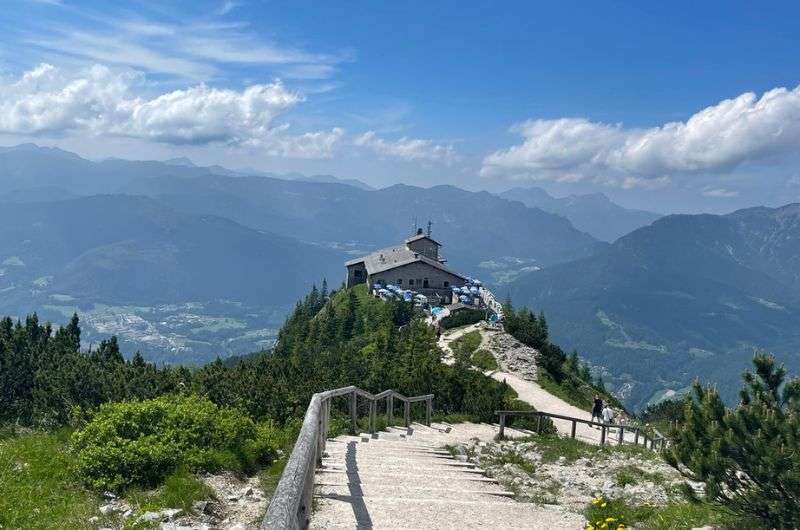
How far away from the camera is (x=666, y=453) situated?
9000 mm

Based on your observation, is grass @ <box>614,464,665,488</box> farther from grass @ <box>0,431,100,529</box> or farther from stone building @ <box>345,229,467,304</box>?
stone building @ <box>345,229,467,304</box>

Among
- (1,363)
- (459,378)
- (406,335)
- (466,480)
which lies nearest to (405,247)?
(406,335)

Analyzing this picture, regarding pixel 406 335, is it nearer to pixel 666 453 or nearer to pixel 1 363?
pixel 1 363

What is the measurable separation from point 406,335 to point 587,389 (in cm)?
1483

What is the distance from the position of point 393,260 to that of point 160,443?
78272 millimetres

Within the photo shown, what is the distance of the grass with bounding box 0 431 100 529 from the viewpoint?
7.37 m

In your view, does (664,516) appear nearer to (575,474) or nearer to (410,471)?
(410,471)

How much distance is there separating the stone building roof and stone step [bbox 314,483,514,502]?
73586mm

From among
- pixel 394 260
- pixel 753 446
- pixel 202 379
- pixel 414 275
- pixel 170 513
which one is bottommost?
pixel 170 513

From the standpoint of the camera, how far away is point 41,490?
836cm

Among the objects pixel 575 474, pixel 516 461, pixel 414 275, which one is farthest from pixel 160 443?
pixel 414 275

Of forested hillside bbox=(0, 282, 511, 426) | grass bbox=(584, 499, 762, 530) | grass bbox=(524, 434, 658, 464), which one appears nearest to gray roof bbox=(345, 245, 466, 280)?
forested hillside bbox=(0, 282, 511, 426)

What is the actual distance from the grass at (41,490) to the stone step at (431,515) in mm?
2824

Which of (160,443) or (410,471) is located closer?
(160,443)
